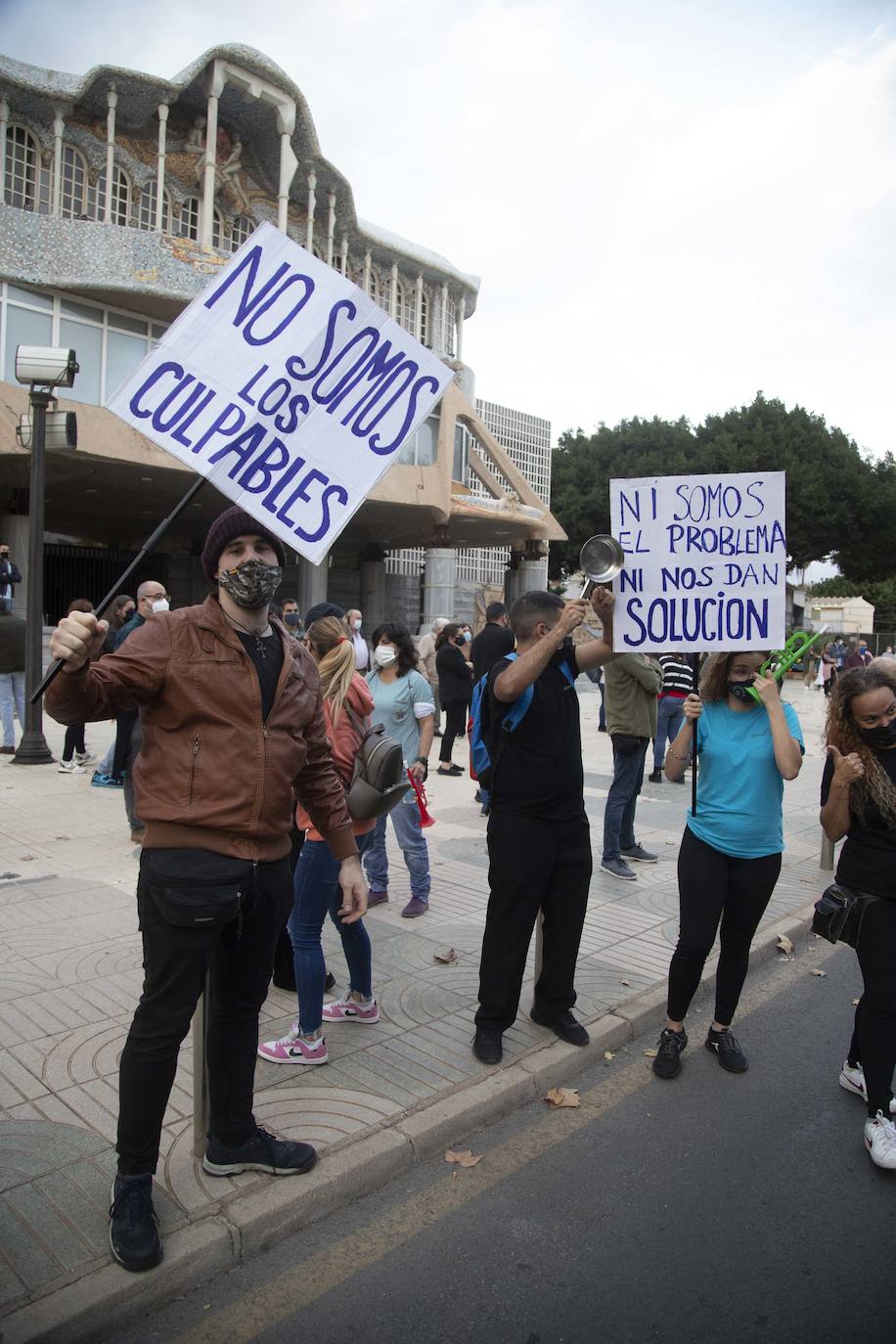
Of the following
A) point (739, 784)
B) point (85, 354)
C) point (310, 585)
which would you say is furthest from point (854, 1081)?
point (310, 585)

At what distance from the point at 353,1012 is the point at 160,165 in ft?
85.4

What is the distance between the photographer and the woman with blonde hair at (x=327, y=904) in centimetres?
382

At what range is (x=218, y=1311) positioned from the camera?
2582 millimetres

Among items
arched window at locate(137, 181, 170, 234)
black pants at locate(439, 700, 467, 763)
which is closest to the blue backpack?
black pants at locate(439, 700, 467, 763)

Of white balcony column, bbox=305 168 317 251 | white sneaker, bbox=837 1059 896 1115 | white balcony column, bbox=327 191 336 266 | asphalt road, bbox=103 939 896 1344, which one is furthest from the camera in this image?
white balcony column, bbox=327 191 336 266

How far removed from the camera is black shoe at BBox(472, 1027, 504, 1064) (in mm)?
3910

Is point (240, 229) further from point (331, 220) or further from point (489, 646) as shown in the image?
point (489, 646)

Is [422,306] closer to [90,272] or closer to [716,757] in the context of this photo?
[90,272]

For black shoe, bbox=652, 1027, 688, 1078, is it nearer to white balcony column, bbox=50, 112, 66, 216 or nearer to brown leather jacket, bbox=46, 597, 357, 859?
brown leather jacket, bbox=46, 597, 357, 859

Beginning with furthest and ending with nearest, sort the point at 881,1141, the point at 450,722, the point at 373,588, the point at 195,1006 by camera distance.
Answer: the point at 373,588, the point at 450,722, the point at 881,1141, the point at 195,1006

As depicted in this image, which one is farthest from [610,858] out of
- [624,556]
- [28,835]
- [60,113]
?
[60,113]

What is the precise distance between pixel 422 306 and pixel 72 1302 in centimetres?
3319

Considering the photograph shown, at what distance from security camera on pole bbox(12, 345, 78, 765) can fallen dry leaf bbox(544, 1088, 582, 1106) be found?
808cm

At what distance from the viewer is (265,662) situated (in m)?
2.81
